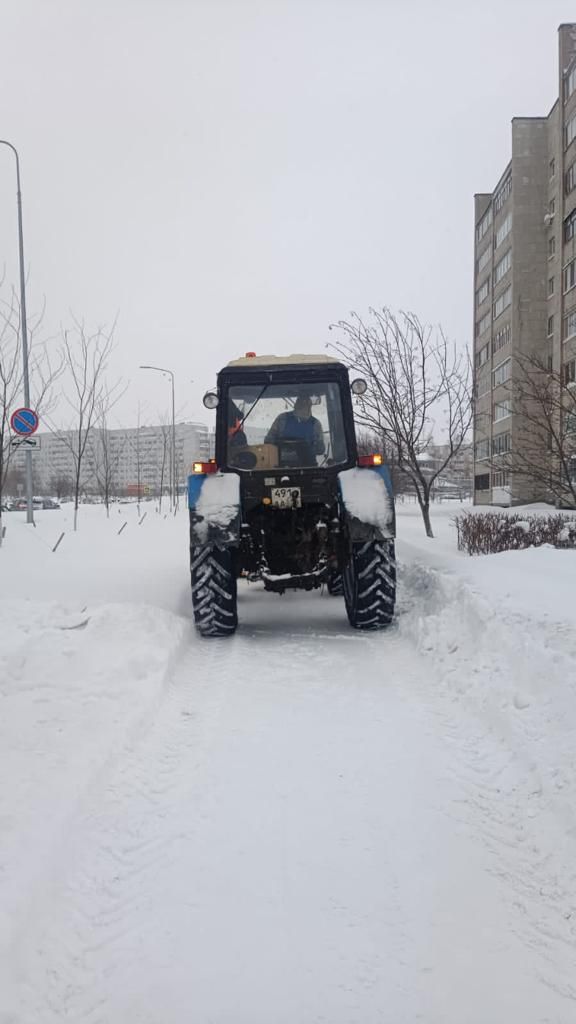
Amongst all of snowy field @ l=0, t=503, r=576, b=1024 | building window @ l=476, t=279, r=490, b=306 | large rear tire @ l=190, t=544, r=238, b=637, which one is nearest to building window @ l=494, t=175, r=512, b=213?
building window @ l=476, t=279, r=490, b=306

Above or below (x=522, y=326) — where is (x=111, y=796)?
below

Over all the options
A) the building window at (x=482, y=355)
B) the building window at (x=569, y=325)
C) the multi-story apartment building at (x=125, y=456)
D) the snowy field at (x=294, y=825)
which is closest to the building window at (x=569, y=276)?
the building window at (x=569, y=325)

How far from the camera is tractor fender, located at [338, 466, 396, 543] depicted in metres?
6.60

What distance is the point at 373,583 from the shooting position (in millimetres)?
6863

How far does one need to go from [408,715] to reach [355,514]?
255 cm

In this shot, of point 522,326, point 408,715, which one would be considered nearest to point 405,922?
point 408,715

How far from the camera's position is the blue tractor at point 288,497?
6.68 meters

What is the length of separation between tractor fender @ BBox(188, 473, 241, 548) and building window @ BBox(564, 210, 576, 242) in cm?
3125

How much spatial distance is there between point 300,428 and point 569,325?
2982cm

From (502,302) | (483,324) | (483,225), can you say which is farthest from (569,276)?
(483,225)

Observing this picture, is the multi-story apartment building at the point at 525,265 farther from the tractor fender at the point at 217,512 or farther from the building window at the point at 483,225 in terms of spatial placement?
the tractor fender at the point at 217,512

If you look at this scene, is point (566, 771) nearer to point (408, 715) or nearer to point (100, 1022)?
point (408, 715)

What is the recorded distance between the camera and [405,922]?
7.82 feet

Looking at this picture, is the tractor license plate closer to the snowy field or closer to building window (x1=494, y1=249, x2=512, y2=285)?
the snowy field
